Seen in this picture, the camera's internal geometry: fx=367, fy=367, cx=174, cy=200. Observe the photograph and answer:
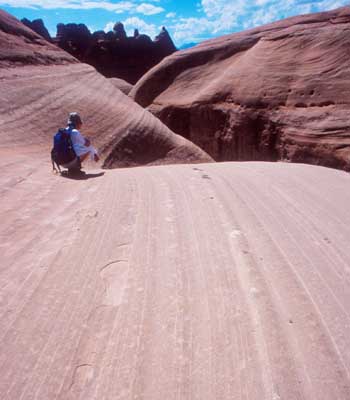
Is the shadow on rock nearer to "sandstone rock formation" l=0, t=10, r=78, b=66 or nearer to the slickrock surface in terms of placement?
"sandstone rock formation" l=0, t=10, r=78, b=66

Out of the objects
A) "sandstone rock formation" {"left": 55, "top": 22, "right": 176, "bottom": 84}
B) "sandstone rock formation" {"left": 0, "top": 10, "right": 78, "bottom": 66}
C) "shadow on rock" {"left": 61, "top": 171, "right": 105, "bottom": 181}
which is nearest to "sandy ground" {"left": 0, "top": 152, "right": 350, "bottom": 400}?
"shadow on rock" {"left": 61, "top": 171, "right": 105, "bottom": 181}

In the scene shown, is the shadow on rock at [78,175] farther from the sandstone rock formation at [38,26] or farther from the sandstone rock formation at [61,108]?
the sandstone rock formation at [38,26]

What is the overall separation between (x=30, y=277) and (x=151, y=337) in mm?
631

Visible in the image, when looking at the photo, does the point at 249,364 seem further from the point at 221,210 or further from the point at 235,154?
the point at 235,154

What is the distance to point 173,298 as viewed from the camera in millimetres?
1442

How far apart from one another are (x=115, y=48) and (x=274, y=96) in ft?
100

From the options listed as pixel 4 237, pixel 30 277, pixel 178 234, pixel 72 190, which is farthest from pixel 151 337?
pixel 72 190

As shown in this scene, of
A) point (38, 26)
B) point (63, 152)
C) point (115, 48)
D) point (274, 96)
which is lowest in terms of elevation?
point (63, 152)

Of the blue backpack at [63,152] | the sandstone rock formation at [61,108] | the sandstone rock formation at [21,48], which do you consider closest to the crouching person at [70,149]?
the blue backpack at [63,152]

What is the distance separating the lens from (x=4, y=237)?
6.25 feet

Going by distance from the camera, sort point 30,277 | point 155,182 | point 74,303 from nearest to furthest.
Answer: point 74,303 < point 30,277 < point 155,182

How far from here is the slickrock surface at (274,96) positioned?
24.1 feet

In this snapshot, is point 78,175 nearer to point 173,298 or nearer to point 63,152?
point 63,152

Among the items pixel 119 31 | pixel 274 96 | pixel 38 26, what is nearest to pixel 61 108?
pixel 274 96
